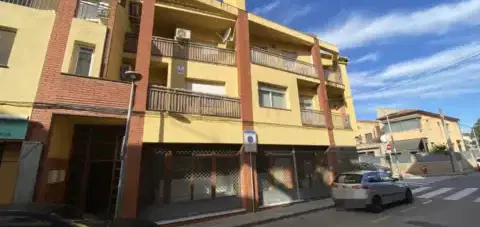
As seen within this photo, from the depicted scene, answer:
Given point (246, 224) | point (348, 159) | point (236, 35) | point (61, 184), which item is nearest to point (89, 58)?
point (61, 184)

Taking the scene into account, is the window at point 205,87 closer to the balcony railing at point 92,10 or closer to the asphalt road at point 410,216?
the balcony railing at point 92,10

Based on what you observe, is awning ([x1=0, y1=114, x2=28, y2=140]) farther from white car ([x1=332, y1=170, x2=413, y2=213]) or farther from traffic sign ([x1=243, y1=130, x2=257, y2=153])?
white car ([x1=332, y1=170, x2=413, y2=213])

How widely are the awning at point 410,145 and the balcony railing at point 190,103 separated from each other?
1198 inches

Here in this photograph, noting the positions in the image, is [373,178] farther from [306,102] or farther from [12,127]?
[12,127]

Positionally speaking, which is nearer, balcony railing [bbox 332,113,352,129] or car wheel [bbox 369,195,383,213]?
car wheel [bbox 369,195,383,213]

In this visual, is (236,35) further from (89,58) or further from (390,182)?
(390,182)

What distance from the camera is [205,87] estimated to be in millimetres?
12141

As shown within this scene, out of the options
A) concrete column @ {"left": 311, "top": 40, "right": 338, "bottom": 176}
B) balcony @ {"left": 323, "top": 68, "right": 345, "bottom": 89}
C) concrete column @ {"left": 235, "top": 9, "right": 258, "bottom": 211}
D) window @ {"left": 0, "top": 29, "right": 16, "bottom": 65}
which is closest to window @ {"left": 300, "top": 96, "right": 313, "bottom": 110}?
concrete column @ {"left": 311, "top": 40, "right": 338, "bottom": 176}

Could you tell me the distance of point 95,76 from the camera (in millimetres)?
9023

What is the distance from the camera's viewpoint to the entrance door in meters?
9.73

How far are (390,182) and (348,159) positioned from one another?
15.1 ft

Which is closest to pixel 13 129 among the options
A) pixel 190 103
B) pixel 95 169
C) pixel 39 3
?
pixel 95 169

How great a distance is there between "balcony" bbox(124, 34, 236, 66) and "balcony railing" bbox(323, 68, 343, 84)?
7.50 meters

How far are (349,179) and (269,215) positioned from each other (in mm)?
3528
